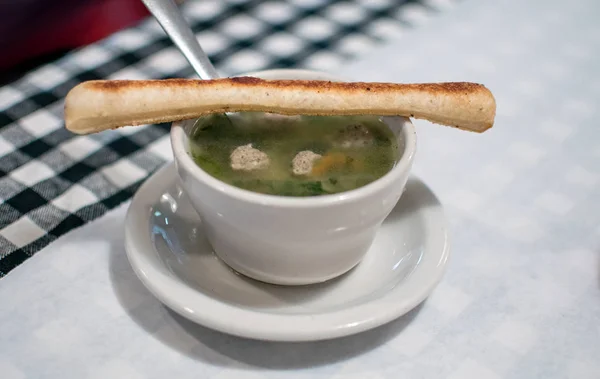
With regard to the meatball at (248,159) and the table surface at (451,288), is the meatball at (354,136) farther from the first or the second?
the table surface at (451,288)

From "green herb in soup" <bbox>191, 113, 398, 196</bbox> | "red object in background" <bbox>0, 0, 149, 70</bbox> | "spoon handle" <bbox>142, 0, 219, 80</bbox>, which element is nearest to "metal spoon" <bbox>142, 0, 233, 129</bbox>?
"spoon handle" <bbox>142, 0, 219, 80</bbox>

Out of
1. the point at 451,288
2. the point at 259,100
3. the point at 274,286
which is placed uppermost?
the point at 259,100

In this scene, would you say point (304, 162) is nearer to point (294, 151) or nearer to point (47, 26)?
point (294, 151)

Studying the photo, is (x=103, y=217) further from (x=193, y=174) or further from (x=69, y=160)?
(x=193, y=174)

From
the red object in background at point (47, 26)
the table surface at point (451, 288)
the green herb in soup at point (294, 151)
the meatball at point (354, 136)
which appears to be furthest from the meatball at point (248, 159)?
the red object in background at point (47, 26)

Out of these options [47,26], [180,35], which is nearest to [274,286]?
[180,35]
